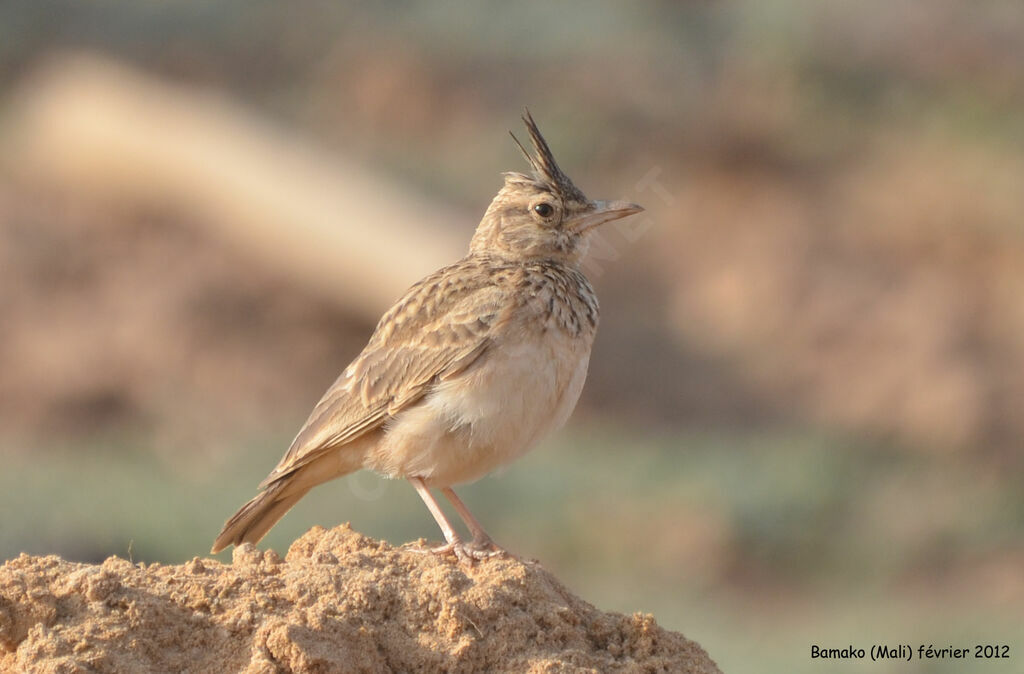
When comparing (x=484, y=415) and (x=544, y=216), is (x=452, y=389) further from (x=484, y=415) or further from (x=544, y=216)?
(x=544, y=216)

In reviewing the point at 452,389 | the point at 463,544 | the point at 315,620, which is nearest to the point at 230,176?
the point at 452,389

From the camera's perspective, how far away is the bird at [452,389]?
699 cm

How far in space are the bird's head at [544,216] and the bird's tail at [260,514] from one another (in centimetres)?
144

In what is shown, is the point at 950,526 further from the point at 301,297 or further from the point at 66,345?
the point at 66,345

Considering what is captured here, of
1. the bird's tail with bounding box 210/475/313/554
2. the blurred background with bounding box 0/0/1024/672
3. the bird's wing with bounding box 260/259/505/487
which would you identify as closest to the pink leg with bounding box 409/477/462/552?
the bird's wing with bounding box 260/259/505/487

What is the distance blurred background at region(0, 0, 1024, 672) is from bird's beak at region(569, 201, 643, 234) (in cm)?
408

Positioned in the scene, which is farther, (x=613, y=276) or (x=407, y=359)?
(x=613, y=276)

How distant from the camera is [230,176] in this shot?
18797 mm

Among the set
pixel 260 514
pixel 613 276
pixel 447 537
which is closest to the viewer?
pixel 447 537

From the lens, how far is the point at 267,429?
54.7 ft

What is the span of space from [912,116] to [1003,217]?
10.5 feet

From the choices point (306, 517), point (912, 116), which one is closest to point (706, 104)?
point (912, 116)

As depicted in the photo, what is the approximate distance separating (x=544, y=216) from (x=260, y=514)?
6.01 feet

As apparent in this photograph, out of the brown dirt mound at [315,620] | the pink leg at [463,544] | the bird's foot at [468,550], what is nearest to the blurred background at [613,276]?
the pink leg at [463,544]
